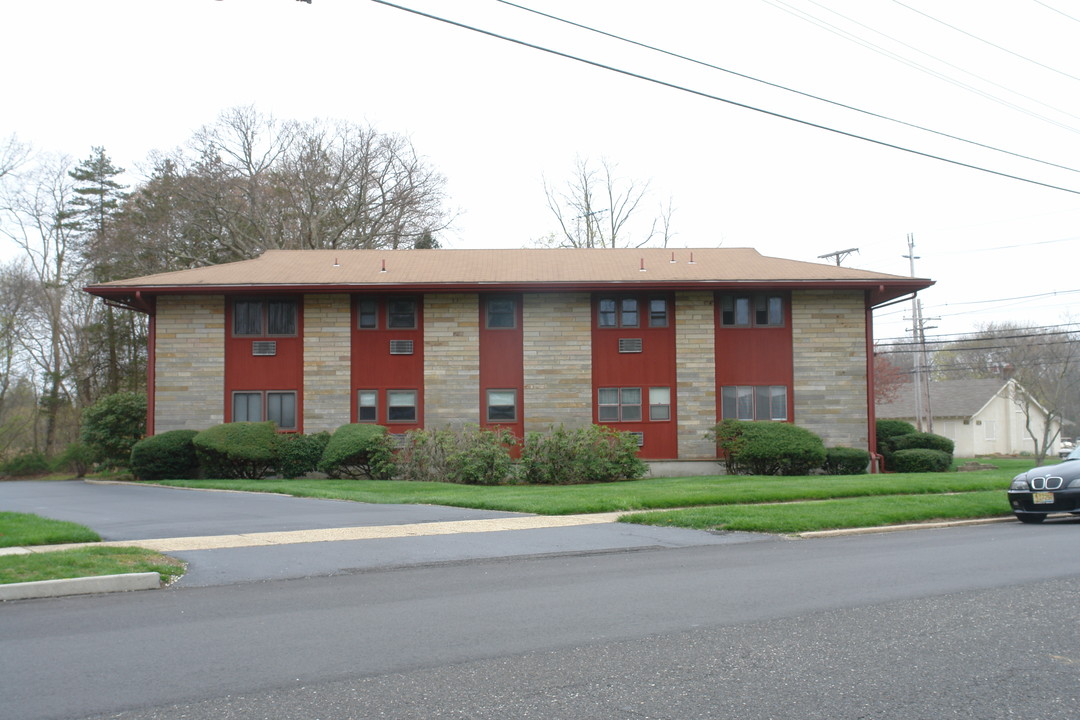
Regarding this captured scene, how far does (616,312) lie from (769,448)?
6.58 m

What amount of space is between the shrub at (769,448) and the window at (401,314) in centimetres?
1036

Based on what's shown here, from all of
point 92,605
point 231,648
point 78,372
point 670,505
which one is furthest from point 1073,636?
point 78,372

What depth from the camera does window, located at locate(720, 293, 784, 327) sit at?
30516 millimetres

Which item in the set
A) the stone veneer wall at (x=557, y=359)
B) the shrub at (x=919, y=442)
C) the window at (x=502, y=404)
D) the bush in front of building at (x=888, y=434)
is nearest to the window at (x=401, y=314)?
the window at (x=502, y=404)

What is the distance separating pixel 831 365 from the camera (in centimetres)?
3017

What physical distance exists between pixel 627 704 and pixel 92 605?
224 inches

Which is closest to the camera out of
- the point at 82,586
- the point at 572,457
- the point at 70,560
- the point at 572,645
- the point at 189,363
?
the point at 572,645

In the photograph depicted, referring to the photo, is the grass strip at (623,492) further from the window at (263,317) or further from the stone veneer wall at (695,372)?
the window at (263,317)

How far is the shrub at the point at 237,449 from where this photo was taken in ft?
89.4

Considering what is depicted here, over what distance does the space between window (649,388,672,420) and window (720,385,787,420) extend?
171cm

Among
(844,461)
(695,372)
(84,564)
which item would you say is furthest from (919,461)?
(84,564)

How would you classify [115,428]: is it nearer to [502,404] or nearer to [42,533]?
[502,404]

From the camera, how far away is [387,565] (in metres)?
10.9

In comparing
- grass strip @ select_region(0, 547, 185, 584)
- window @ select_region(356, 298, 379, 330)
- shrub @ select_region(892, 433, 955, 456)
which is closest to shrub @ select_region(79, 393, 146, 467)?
window @ select_region(356, 298, 379, 330)
